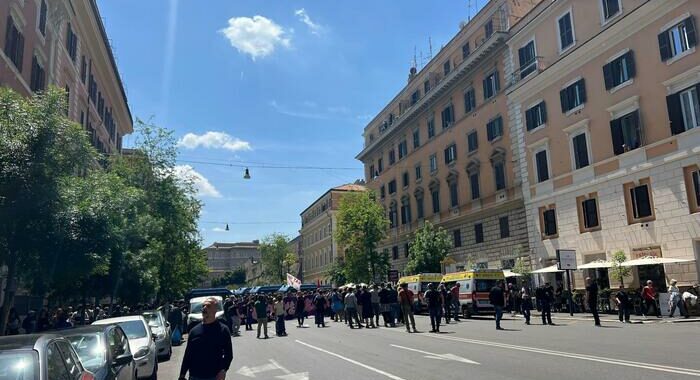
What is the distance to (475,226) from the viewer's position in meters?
39.8

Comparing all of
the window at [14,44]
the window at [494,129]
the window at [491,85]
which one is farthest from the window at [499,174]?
the window at [14,44]

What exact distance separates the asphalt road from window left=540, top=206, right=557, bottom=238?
43.2ft

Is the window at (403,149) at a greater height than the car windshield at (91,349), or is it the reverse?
the window at (403,149)

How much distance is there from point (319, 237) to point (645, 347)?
79.6m

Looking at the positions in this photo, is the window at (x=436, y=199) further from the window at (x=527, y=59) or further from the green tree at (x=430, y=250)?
the window at (x=527, y=59)

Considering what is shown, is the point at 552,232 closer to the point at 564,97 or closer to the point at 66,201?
the point at 564,97

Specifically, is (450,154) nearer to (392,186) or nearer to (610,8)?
(392,186)

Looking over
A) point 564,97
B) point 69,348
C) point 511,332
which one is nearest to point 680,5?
point 564,97

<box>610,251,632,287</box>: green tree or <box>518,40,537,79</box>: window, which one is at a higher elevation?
<box>518,40,537,79</box>: window

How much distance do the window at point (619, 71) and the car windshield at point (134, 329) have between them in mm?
23964

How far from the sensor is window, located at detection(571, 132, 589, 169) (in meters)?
29.4

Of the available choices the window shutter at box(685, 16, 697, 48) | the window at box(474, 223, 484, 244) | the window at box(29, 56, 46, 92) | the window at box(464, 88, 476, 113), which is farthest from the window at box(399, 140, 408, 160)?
the window at box(29, 56, 46, 92)

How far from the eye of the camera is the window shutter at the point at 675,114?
23547 mm

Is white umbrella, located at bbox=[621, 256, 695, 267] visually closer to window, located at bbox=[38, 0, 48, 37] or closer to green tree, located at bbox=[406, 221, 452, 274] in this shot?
green tree, located at bbox=[406, 221, 452, 274]
